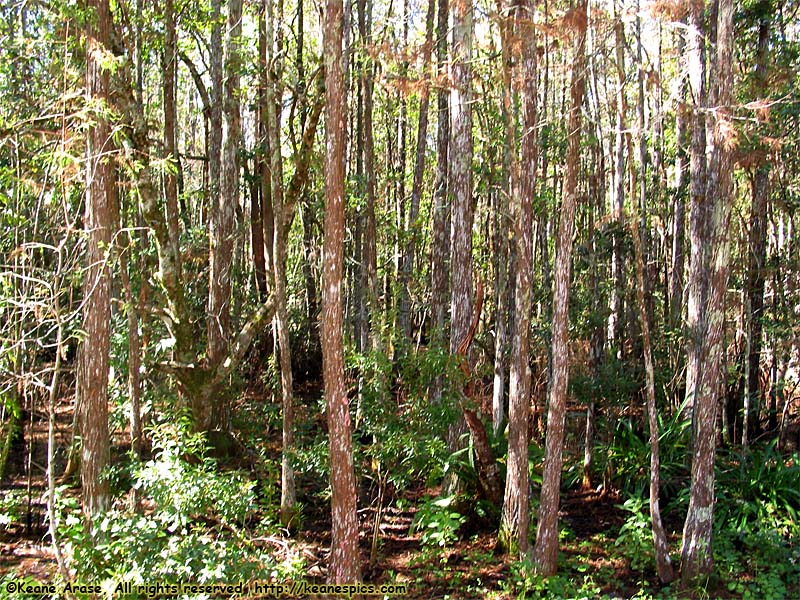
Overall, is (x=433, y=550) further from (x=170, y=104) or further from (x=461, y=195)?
(x=170, y=104)

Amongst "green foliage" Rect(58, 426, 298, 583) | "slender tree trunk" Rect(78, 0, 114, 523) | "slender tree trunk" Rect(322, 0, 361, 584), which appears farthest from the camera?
"slender tree trunk" Rect(78, 0, 114, 523)

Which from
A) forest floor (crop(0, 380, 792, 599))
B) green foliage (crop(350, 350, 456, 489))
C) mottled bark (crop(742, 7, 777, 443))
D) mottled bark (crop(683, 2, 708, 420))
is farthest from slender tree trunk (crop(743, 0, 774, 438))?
green foliage (crop(350, 350, 456, 489))

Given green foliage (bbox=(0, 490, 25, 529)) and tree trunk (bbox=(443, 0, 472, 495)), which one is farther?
tree trunk (bbox=(443, 0, 472, 495))

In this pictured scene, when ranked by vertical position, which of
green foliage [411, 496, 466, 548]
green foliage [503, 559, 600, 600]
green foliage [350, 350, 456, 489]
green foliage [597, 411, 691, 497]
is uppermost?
green foliage [350, 350, 456, 489]

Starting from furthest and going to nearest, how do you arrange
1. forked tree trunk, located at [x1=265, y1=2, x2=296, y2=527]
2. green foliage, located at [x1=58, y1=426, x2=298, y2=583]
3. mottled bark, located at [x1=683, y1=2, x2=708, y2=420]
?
mottled bark, located at [x1=683, y1=2, x2=708, y2=420]
forked tree trunk, located at [x1=265, y1=2, x2=296, y2=527]
green foliage, located at [x1=58, y1=426, x2=298, y2=583]

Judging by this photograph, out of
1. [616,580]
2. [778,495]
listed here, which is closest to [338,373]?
[616,580]

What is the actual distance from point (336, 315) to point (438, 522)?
10.7 ft

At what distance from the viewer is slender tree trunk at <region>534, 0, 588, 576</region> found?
271 inches

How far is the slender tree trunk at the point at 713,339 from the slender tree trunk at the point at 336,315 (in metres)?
3.49

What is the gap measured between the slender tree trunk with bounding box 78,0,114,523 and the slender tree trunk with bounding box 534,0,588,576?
448 centimetres

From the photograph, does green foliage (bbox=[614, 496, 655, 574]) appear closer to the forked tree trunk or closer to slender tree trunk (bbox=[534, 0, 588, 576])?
slender tree trunk (bbox=[534, 0, 588, 576])

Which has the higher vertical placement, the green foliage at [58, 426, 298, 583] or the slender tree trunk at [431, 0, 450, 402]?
the slender tree trunk at [431, 0, 450, 402]

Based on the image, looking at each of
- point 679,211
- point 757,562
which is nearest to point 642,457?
point 757,562

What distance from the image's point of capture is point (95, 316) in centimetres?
684
